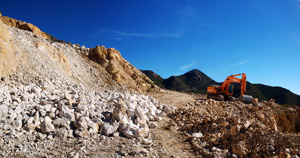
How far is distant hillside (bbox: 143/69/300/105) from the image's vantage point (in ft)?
140

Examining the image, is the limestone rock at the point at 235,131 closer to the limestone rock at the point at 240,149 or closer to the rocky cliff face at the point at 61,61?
the limestone rock at the point at 240,149

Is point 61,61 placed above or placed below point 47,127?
above

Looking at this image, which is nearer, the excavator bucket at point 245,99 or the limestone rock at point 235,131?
the limestone rock at point 235,131

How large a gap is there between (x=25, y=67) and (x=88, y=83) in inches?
217

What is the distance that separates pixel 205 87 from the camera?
50750 millimetres

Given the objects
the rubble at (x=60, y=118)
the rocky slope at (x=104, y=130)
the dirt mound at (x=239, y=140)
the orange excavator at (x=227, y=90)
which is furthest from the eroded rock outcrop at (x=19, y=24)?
the dirt mound at (x=239, y=140)

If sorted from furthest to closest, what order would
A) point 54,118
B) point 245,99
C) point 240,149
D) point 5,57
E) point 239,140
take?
point 245,99
point 5,57
point 54,118
point 239,140
point 240,149

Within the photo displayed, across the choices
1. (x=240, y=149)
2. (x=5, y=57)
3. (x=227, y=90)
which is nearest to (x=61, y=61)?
(x=5, y=57)

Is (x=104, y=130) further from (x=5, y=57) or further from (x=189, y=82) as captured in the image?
(x=189, y=82)

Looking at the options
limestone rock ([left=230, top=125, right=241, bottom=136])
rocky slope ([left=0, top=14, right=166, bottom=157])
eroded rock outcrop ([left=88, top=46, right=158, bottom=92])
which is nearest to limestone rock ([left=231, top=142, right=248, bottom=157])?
limestone rock ([left=230, top=125, right=241, bottom=136])

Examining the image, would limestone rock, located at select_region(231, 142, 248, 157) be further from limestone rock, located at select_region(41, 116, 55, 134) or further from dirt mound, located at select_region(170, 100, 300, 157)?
limestone rock, located at select_region(41, 116, 55, 134)

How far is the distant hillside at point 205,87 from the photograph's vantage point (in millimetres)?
42781

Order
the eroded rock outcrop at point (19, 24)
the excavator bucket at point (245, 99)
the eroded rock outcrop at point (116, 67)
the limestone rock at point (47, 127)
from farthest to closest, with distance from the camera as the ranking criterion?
the eroded rock outcrop at point (19, 24) → the eroded rock outcrop at point (116, 67) → the excavator bucket at point (245, 99) → the limestone rock at point (47, 127)

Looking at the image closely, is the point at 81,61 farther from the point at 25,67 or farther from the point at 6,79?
the point at 6,79
